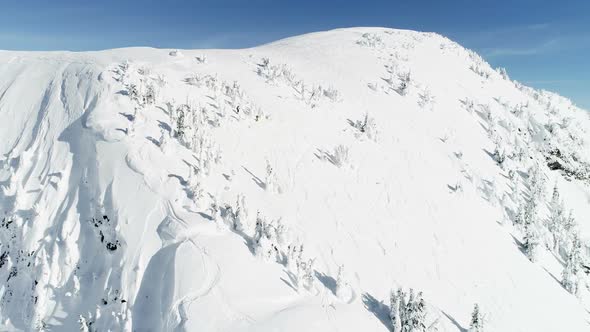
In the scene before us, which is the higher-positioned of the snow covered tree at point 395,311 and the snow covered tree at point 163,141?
the snow covered tree at point 163,141

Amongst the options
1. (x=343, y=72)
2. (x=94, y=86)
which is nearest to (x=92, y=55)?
(x=94, y=86)

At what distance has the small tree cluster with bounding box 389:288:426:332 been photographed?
6.07 meters

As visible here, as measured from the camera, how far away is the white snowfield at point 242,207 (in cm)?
576

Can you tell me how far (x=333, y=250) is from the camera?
297 inches

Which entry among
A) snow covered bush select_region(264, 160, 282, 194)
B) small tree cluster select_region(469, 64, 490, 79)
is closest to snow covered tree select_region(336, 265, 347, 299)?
snow covered bush select_region(264, 160, 282, 194)

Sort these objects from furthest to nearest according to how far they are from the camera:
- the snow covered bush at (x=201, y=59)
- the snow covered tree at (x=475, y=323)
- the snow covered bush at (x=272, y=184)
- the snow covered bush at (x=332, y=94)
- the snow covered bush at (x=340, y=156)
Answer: the snow covered bush at (x=201, y=59) → the snow covered bush at (x=332, y=94) → the snow covered bush at (x=340, y=156) → the snow covered bush at (x=272, y=184) → the snow covered tree at (x=475, y=323)

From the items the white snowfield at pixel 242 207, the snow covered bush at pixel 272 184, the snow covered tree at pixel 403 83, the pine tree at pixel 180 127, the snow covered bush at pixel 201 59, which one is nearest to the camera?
the white snowfield at pixel 242 207

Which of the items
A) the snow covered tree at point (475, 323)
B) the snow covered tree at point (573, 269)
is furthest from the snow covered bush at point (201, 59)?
the snow covered tree at point (573, 269)

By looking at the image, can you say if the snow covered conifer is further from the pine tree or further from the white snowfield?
the pine tree

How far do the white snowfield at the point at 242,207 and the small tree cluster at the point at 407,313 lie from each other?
8.9 inches

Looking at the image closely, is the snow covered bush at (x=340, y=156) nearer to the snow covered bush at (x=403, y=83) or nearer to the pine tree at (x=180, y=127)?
the pine tree at (x=180, y=127)

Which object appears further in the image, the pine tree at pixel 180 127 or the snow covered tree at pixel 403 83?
the snow covered tree at pixel 403 83

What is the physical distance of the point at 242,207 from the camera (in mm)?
7211

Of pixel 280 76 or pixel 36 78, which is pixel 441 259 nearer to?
pixel 280 76
